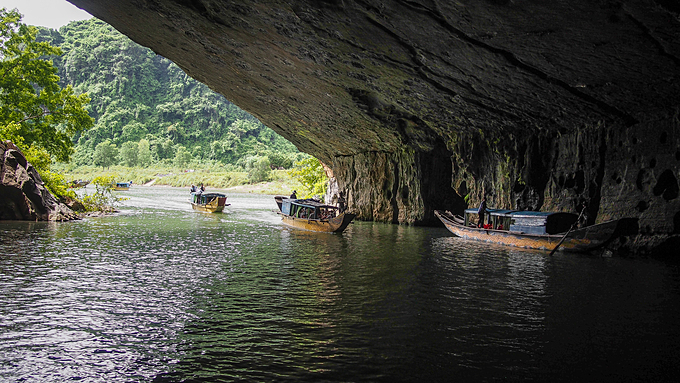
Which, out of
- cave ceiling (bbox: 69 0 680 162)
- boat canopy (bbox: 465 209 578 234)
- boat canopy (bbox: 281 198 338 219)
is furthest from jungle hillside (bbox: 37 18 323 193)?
boat canopy (bbox: 465 209 578 234)

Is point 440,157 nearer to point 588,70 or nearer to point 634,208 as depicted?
point 634,208

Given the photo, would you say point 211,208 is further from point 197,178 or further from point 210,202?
point 197,178

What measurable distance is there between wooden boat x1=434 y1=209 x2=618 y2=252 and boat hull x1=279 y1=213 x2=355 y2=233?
5.97 m

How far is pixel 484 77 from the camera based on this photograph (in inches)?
619

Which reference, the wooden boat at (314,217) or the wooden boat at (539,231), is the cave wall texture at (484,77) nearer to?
the wooden boat at (539,231)

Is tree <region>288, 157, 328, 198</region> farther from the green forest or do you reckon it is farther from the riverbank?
the green forest

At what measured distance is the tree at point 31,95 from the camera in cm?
2916

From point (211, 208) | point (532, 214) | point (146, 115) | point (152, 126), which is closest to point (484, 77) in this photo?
point (532, 214)

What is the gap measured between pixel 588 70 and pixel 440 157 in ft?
56.1

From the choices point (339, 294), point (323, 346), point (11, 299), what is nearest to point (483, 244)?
point (339, 294)

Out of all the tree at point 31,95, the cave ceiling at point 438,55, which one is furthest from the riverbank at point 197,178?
the cave ceiling at point 438,55

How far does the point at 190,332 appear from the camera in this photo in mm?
7492

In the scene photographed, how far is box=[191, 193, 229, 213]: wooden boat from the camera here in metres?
36.2

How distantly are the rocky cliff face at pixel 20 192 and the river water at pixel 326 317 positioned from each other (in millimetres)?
8086
